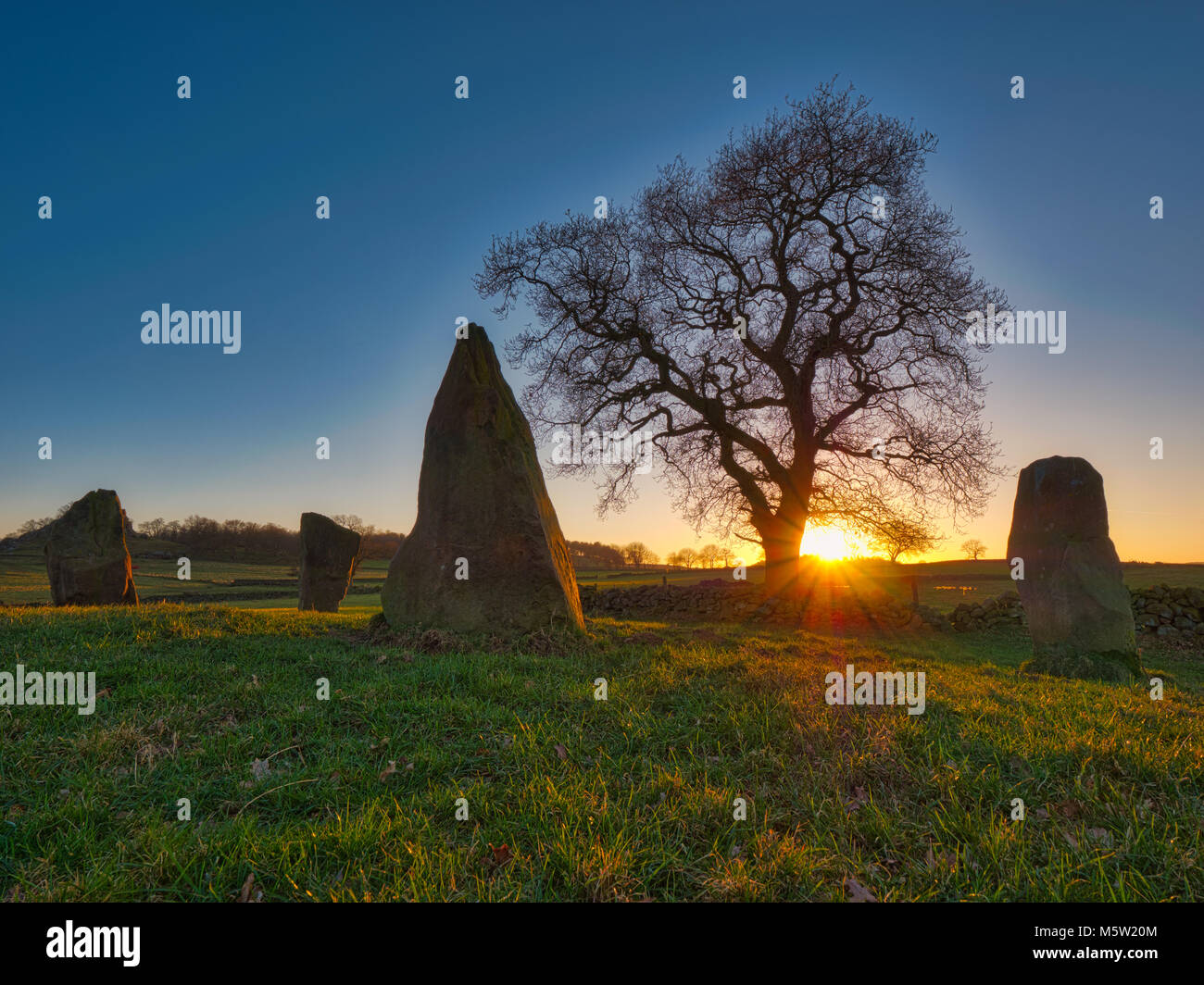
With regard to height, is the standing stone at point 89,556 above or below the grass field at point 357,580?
above

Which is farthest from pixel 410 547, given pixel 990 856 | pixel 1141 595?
pixel 1141 595

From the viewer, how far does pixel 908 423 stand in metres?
18.3

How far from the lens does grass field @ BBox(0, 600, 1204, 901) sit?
2994mm

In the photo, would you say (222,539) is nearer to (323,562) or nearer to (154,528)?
(154,528)

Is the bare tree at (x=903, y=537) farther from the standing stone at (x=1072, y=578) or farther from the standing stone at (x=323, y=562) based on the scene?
the standing stone at (x=323, y=562)

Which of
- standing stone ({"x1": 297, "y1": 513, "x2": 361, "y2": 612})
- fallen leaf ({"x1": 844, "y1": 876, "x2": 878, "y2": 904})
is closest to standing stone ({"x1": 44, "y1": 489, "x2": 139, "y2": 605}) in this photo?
standing stone ({"x1": 297, "y1": 513, "x2": 361, "y2": 612})

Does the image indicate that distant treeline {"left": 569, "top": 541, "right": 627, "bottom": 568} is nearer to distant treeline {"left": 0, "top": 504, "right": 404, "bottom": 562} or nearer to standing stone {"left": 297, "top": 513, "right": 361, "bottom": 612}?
distant treeline {"left": 0, "top": 504, "right": 404, "bottom": 562}

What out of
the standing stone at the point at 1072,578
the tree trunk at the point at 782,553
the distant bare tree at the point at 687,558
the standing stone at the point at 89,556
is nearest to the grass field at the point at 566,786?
the standing stone at the point at 1072,578

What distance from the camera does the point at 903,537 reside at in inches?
715

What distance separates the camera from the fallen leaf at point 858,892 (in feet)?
9.38

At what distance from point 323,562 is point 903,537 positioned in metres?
17.8

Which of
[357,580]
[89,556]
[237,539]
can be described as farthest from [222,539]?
[89,556]

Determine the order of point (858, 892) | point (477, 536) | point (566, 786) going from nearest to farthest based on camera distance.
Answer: point (858, 892) < point (566, 786) < point (477, 536)

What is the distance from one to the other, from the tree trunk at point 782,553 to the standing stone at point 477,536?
1119cm
